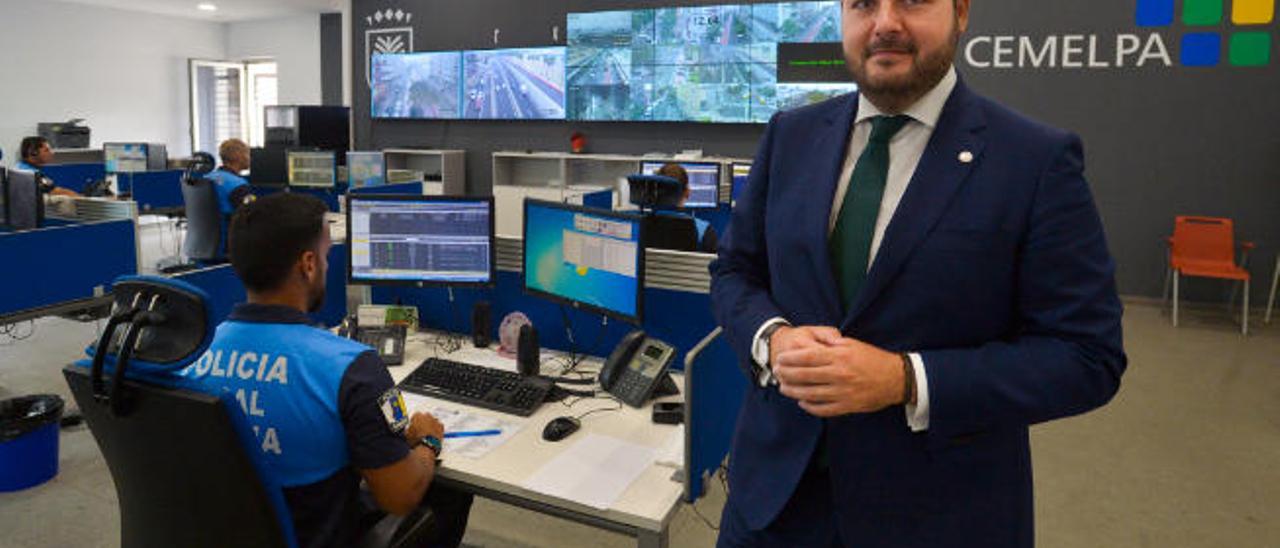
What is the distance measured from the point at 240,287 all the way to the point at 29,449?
47.3 inches

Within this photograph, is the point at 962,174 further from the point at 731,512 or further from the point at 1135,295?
the point at 1135,295

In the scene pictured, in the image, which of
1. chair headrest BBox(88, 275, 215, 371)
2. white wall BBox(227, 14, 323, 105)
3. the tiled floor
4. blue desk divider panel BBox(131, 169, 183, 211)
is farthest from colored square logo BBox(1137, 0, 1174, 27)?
white wall BBox(227, 14, 323, 105)

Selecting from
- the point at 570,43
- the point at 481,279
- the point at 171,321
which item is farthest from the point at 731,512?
the point at 570,43

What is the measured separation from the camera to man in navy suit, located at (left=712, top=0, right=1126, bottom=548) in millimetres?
Answer: 999

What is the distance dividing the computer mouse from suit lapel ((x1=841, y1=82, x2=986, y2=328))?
3.37 feet

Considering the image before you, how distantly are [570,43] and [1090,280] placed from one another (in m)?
7.56

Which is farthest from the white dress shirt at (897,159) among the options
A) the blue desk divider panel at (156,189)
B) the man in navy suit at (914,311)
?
the blue desk divider panel at (156,189)

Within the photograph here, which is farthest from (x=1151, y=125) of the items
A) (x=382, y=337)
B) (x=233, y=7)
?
(x=233, y=7)

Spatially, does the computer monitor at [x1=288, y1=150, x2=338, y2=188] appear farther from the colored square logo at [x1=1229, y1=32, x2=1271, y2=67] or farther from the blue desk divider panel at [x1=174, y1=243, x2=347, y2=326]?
the colored square logo at [x1=1229, y1=32, x2=1271, y2=67]

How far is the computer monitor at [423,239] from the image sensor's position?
2.66m

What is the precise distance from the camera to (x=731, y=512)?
129cm

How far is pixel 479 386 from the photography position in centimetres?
224

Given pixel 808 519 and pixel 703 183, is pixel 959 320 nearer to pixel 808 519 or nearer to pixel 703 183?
pixel 808 519

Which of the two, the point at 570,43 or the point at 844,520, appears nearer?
the point at 844,520
